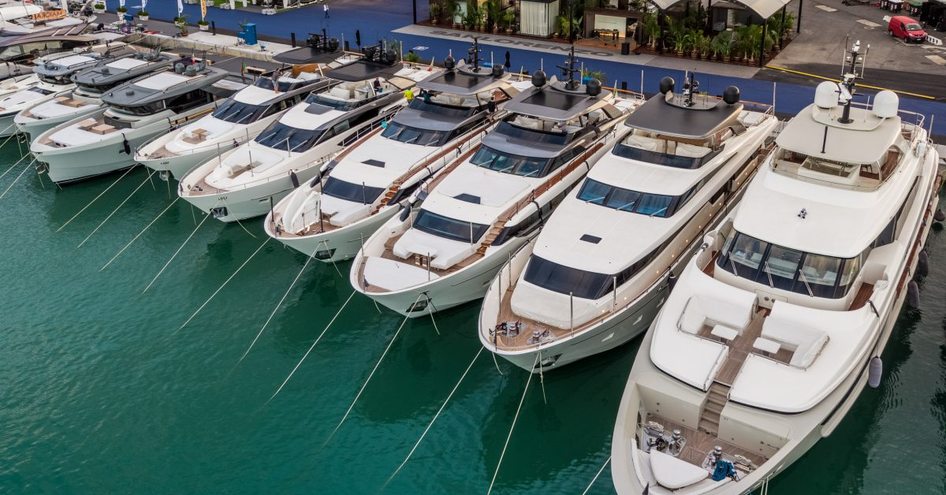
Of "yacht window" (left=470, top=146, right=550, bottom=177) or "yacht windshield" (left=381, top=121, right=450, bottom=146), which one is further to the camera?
"yacht windshield" (left=381, top=121, right=450, bottom=146)

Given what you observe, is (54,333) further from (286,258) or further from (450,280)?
(450,280)

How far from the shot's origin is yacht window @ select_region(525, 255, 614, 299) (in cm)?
1925

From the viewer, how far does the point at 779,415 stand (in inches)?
605

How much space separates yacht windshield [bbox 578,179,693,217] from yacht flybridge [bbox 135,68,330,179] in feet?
44.1

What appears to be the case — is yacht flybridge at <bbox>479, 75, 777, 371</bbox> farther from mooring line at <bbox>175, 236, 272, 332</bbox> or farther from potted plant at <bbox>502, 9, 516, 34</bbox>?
potted plant at <bbox>502, 9, 516, 34</bbox>

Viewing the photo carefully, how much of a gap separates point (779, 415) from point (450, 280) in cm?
843

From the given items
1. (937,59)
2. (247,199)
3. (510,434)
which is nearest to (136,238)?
(247,199)

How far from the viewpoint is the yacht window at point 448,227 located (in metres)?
22.0

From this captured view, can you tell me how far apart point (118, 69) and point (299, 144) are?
11378mm

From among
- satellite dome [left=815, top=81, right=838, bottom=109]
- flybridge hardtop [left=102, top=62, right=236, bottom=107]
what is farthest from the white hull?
satellite dome [left=815, top=81, right=838, bottom=109]

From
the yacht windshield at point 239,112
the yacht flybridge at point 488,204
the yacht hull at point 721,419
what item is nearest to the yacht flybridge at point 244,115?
the yacht windshield at point 239,112

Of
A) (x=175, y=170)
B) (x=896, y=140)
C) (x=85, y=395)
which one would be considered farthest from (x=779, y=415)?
(x=175, y=170)

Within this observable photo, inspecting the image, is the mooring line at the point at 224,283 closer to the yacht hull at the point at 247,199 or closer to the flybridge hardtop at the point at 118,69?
the yacht hull at the point at 247,199

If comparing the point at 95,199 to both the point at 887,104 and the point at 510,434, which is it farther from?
the point at 887,104
